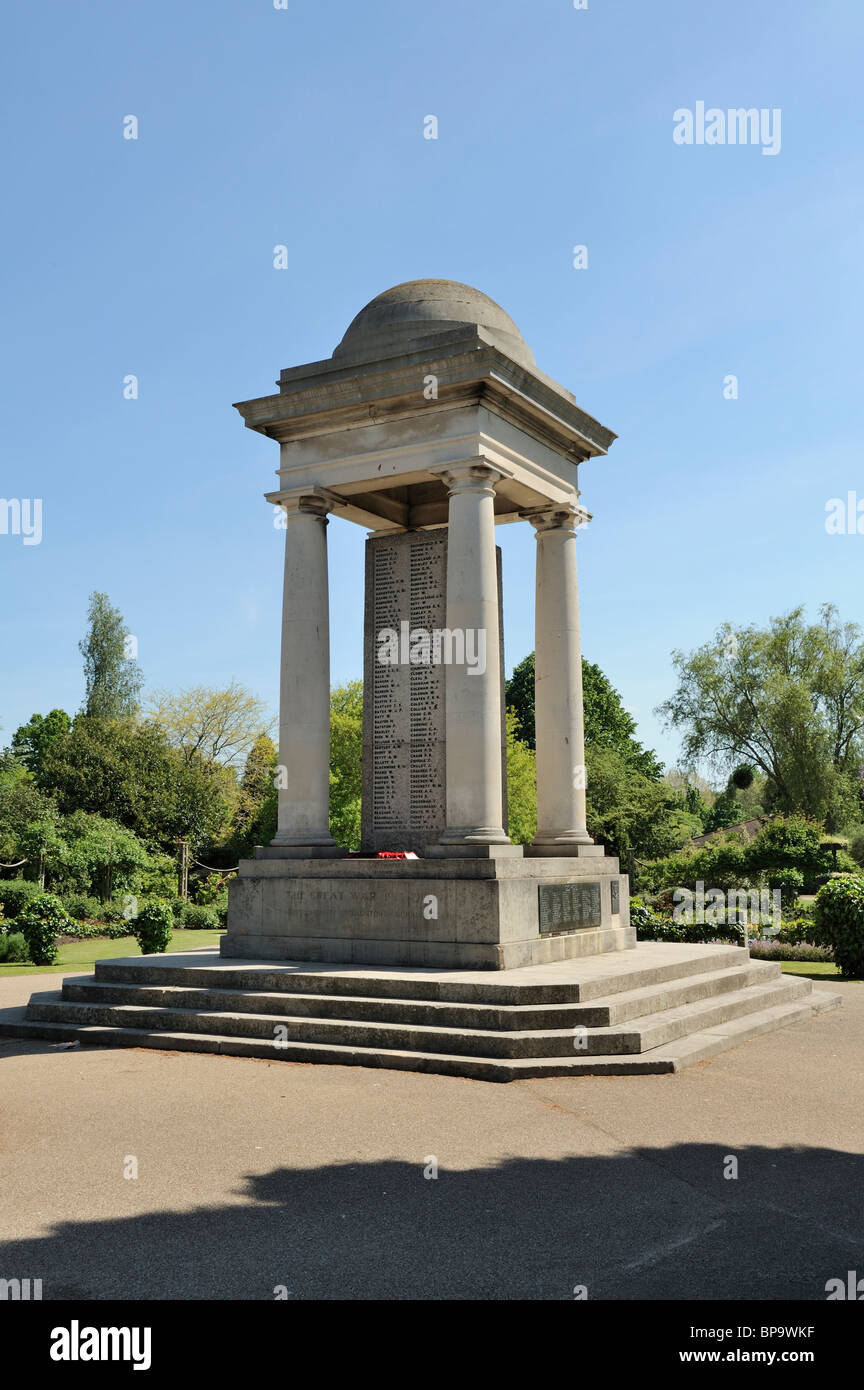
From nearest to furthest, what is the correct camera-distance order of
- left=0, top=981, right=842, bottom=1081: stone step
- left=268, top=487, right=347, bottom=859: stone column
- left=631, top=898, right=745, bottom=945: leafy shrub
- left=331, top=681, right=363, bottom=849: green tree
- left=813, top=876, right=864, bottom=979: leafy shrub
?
left=0, top=981, right=842, bottom=1081: stone step, left=268, top=487, right=347, bottom=859: stone column, left=813, top=876, right=864, bottom=979: leafy shrub, left=631, top=898, right=745, bottom=945: leafy shrub, left=331, top=681, right=363, bottom=849: green tree

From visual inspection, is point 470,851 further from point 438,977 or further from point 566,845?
point 566,845

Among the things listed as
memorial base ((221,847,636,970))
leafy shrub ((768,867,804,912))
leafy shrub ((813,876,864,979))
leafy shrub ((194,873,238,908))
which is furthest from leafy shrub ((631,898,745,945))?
leafy shrub ((194,873,238,908))

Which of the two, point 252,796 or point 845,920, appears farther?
point 252,796

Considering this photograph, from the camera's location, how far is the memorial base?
1230 cm

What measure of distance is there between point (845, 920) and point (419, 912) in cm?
962

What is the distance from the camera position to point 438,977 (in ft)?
37.0

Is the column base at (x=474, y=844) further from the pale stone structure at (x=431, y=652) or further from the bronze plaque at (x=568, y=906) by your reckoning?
the bronze plaque at (x=568, y=906)

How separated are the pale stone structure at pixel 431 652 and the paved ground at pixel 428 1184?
11.0 ft

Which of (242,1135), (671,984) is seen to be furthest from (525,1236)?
(671,984)

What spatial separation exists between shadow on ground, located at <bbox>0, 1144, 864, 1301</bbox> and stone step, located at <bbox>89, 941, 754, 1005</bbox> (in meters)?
3.85

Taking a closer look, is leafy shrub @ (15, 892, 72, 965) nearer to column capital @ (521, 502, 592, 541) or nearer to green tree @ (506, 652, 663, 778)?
column capital @ (521, 502, 592, 541)

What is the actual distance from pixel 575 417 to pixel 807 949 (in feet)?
42.5

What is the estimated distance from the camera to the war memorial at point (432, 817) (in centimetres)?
1072

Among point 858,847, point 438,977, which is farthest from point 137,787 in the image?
point 438,977
